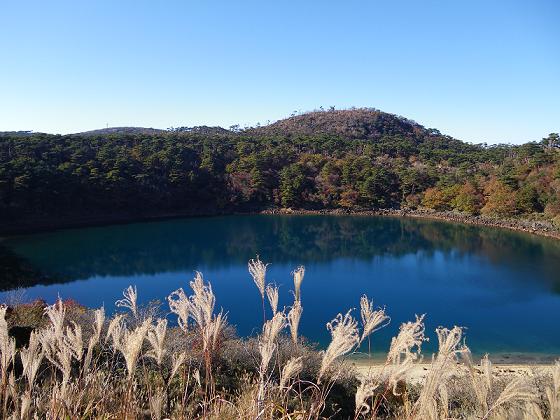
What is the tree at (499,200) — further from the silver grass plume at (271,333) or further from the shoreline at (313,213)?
the silver grass plume at (271,333)

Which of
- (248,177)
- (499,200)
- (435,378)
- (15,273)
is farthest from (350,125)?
(435,378)

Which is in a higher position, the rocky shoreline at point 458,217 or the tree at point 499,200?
the tree at point 499,200

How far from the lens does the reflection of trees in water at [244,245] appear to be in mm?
20469

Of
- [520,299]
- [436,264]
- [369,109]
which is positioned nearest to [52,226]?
[436,264]

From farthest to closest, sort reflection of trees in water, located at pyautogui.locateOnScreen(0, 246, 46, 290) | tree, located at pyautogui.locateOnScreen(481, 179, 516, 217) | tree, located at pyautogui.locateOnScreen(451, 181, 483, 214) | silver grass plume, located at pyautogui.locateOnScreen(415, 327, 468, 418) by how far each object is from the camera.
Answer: tree, located at pyautogui.locateOnScreen(451, 181, 483, 214), tree, located at pyautogui.locateOnScreen(481, 179, 516, 217), reflection of trees in water, located at pyautogui.locateOnScreen(0, 246, 46, 290), silver grass plume, located at pyautogui.locateOnScreen(415, 327, 468, 418)

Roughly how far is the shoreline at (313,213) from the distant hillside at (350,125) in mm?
31126

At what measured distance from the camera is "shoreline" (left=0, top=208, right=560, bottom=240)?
91.2 ft

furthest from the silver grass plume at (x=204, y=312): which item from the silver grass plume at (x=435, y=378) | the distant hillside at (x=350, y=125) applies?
A: the distant hillside at (x=350, y=125)

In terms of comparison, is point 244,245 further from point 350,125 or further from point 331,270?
point 350,125

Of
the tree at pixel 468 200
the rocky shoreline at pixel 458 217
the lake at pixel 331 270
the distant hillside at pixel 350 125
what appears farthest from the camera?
the distant hillside at pixel 350 125

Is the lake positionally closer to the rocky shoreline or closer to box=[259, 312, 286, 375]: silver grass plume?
the rocky shoreline

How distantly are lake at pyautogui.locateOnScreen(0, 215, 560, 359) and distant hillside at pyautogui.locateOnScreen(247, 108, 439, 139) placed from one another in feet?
129

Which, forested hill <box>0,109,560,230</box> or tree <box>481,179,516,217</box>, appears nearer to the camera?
forested hill <box>0,109,560,230</box>

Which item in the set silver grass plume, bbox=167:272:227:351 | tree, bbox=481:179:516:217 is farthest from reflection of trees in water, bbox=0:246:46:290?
tree, bbox=481:179:516:217
